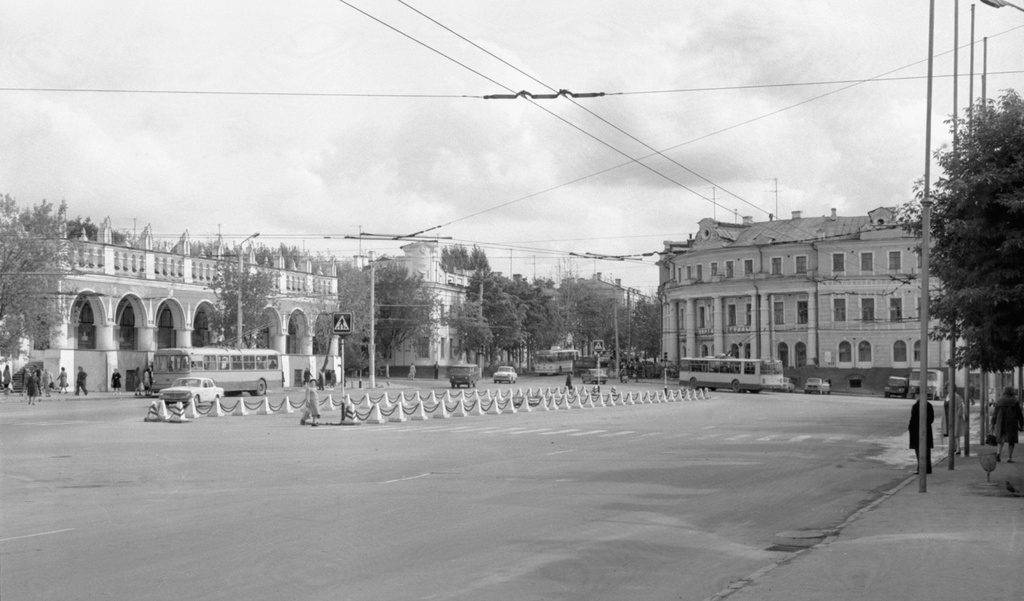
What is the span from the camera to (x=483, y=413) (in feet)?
141

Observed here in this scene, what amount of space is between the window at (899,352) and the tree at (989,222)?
69.6 meters

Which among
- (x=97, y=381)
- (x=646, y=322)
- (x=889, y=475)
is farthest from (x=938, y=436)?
(x=646, y=322)

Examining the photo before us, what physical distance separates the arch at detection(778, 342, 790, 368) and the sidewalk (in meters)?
76.6

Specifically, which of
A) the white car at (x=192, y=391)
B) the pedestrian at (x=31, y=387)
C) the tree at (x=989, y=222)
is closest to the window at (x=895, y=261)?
the white car at (x=192, y=391)

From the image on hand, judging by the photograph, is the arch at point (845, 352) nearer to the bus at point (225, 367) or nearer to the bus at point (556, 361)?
the bus at point (556, 361)

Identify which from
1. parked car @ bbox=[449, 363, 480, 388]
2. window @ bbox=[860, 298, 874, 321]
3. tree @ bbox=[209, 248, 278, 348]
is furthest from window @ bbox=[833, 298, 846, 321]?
tree @ bbox=[209, 248, 278, 348]

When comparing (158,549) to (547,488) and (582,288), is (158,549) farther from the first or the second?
(582,288)

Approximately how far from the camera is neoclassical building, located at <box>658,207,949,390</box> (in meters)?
85.1

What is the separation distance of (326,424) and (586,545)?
24410 mm

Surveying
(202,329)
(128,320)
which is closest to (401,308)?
(202,329)

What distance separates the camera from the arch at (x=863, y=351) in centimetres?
8644

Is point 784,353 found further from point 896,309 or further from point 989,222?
point 989,222

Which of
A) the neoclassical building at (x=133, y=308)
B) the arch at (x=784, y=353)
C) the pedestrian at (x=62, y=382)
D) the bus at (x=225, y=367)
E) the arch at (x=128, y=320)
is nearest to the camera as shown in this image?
the pedestrian at (x=62, y=382)

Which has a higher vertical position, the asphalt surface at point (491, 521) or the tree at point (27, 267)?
the tree at point (27, 267)
